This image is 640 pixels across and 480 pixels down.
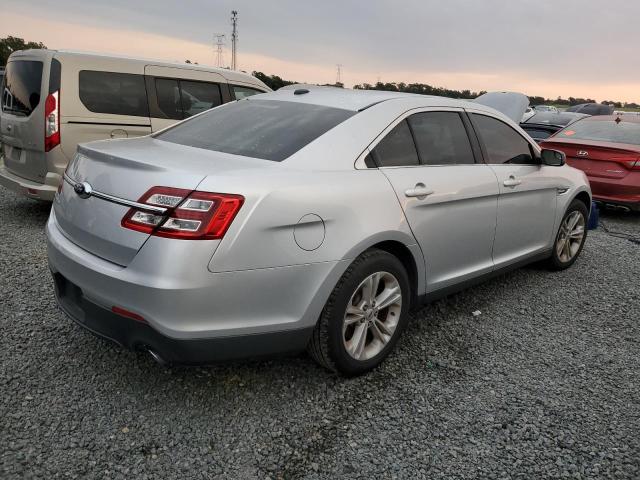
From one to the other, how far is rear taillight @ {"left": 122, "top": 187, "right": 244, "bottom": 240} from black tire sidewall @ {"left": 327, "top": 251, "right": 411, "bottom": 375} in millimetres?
706

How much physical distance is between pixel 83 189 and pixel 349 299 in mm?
1365

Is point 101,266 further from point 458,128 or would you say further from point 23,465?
point 458,128

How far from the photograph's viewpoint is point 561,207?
182 inches

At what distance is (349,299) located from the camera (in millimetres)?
2654

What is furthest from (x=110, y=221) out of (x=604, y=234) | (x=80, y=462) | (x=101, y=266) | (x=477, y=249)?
(x=604, y=234)

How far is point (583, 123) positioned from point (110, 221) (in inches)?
318

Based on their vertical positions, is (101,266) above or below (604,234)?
above

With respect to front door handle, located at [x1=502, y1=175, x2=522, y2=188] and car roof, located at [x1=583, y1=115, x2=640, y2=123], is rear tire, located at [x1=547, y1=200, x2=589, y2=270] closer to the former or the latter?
front door handle, located at [x1=502, y1=175, x2=522, y2=188]

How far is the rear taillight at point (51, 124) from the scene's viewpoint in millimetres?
5238

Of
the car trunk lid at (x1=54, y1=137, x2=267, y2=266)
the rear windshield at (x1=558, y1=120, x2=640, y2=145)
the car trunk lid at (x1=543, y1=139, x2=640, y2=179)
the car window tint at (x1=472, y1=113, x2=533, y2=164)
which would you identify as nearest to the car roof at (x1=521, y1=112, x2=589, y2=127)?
the rear windshield at (x1=558, y1=120, x2=640, y2=145)

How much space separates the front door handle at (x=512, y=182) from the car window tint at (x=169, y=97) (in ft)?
13.1

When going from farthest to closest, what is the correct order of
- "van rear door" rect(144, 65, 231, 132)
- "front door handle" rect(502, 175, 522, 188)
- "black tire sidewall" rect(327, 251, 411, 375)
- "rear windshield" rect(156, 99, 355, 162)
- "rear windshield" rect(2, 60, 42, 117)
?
1. "van rear door" rect(144, 65, 231, 132)
2. "rear windshield" rect(2, 60, 42, 117)
3. "front door handle" rect(502, 175, 522, 188)
4. "rear windshield" rect(156, 99, 355, 162)
5. "black tire sidewall" rect(327, 251, 411, 375)

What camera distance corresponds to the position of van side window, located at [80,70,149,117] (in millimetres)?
5539

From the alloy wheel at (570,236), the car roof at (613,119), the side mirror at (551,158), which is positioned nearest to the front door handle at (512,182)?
the side mirror at (551,158)
